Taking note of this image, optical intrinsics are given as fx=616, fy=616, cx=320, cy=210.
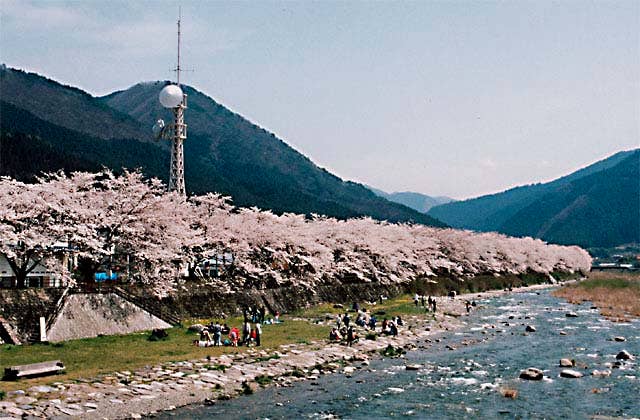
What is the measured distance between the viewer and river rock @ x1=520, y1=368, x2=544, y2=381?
33.3 metres

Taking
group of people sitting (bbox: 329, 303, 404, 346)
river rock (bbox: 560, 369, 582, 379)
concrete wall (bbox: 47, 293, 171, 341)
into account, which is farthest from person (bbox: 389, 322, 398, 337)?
concrete wall (bbox: 47, 293, 171, 341)

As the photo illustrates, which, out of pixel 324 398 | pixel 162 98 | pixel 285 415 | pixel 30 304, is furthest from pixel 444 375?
pixel 162 98

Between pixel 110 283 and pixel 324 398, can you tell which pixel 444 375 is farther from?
pixel 110 283

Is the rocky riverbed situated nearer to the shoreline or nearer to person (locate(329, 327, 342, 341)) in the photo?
the shoreline

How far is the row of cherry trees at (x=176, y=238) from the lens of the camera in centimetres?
4194

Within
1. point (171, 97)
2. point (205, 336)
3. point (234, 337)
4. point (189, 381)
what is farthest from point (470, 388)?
point (171, 97)

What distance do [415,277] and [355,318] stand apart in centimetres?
3627

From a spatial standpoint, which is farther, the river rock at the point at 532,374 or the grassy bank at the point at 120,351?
the river rock at the point at 532,374

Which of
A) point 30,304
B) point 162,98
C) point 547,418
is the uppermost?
point 162,98

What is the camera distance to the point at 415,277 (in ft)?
300

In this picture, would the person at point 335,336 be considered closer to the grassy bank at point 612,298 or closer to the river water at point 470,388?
the river water at point 470,388

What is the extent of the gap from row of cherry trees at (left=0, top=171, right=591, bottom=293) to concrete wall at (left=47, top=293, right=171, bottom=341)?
2.41 meters

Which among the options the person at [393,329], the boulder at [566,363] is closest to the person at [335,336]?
the person at [393,329]

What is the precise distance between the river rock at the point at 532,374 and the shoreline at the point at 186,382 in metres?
9.07
